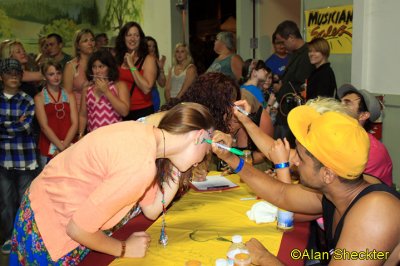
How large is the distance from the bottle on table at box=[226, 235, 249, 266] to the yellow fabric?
5 cm

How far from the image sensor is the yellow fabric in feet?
5.51

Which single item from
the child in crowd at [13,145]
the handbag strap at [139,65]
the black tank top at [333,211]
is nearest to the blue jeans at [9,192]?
the child in crowd at [13,145]

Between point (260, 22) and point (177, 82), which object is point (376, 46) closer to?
Answer: point (177, 82)

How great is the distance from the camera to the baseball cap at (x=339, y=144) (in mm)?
1387

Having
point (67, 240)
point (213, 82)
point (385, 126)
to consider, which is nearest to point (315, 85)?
point (385, 126)

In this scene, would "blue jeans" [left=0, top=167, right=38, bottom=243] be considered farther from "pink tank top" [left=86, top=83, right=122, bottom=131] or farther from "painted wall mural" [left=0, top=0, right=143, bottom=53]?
"painted wall mural" [left=0, top=0, right=143, bottom=53]

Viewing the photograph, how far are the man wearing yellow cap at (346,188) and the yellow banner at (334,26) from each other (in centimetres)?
343

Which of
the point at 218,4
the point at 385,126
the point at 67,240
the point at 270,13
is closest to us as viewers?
the point at 67,240

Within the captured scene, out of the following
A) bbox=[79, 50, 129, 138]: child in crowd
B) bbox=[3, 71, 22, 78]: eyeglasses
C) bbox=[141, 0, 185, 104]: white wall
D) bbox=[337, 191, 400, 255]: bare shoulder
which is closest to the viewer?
bbox=[337, 191, 400, 255]: bare shoulder

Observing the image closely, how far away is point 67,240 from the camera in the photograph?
5.47 ft

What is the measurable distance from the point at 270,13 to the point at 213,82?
502 centimetres

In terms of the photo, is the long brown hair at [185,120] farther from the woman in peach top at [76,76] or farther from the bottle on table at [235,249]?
the woman in peach top at [76,76]

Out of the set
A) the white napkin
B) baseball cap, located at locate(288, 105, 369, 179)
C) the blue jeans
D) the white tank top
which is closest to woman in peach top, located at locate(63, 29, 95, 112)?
the blue jeans

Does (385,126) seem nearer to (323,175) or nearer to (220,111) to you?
(220,111)
